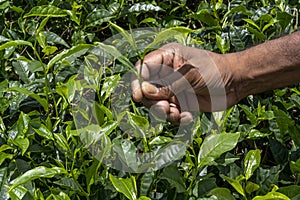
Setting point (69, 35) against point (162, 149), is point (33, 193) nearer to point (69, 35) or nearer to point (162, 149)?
point (162, 149)

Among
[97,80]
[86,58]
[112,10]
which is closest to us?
[97,80]

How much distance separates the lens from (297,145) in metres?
1.91

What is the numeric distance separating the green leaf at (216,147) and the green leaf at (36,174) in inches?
14.3

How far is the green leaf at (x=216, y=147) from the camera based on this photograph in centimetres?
166

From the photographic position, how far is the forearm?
1872mm

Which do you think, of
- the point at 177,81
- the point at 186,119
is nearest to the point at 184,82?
the point at 177,81

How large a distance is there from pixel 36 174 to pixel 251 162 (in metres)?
0.57

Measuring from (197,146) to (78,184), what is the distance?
0.41 meters

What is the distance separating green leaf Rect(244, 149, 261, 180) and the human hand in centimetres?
24

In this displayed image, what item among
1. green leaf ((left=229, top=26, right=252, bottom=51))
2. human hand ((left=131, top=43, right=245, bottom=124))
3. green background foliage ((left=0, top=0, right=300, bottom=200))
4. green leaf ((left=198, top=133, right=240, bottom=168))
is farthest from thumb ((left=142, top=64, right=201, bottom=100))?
green leaf ((left=229, top=26, right=252, bottom=51))

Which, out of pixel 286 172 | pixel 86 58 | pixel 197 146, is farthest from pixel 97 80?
pixel 286 172

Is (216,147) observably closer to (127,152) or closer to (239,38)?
(127,152)

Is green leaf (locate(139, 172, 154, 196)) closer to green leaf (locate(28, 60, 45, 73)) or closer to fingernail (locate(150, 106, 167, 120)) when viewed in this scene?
fingernail (locate(150, 106, 167, 120))

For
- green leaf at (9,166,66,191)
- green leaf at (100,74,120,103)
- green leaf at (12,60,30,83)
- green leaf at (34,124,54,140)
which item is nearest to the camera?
green leaf at (9,166,66,191)
